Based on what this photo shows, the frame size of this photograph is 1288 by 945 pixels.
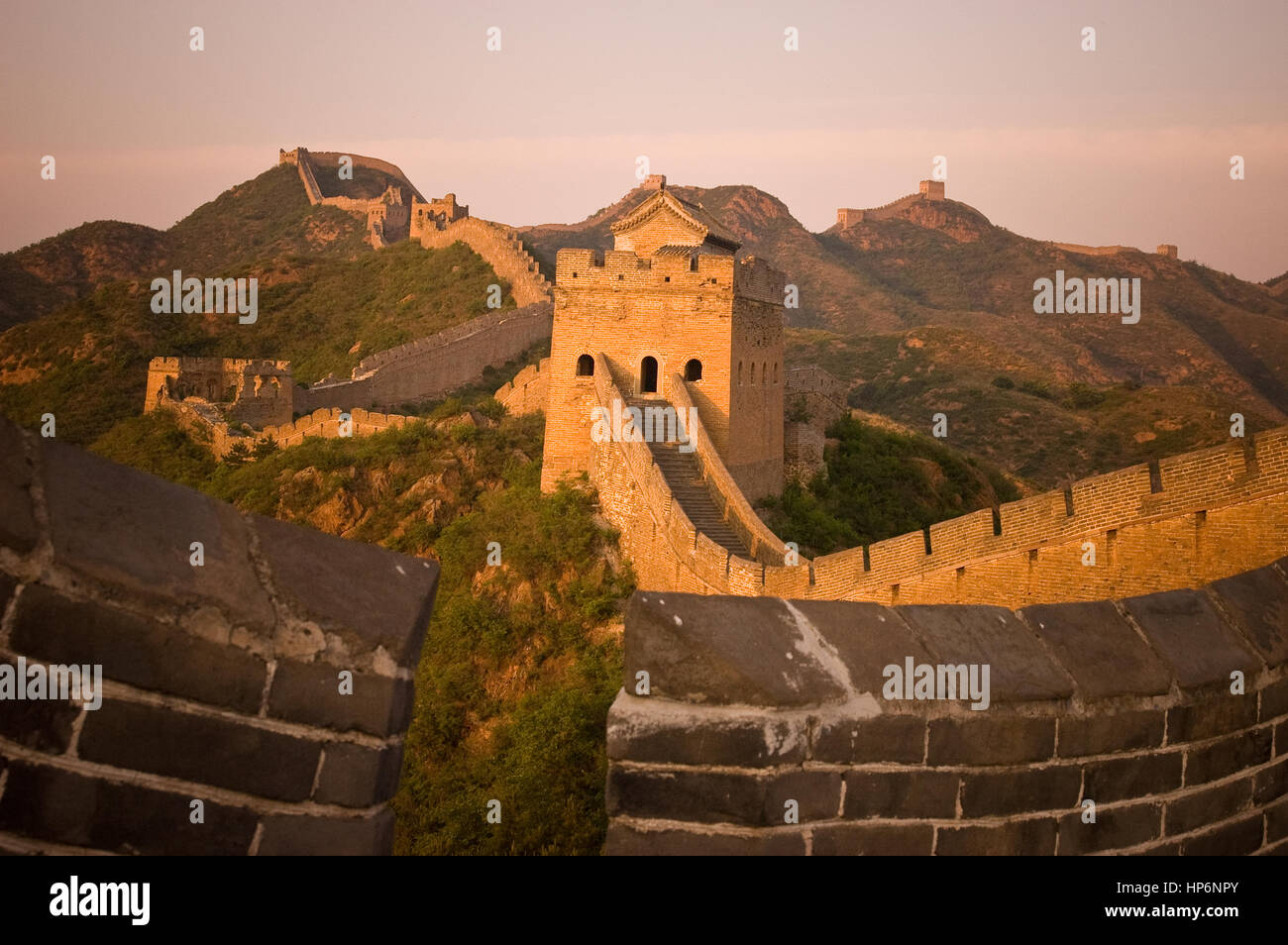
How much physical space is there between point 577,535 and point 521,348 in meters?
20.7

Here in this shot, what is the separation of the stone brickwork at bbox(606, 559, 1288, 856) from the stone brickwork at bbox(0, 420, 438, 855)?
2.40 ft

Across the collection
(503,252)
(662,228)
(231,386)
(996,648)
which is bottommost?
(996,648)

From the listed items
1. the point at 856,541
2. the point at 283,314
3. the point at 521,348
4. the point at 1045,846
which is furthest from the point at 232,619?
the point at 283,314

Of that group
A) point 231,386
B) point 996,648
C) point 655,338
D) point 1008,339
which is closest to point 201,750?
point 996,648

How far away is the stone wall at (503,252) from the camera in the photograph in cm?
4116

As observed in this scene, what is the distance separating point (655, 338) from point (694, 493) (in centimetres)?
306

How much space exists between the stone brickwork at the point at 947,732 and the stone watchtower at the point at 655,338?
1456 cm

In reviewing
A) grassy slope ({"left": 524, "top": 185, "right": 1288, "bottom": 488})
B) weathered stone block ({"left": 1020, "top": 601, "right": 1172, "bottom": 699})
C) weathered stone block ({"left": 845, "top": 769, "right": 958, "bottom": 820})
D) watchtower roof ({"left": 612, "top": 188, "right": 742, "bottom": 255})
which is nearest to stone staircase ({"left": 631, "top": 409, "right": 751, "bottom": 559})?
watchtower roof ({"left": 612, "top": 188, "right": 742, "bottom": 255})

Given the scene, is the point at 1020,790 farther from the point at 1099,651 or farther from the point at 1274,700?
the point at 1274,700

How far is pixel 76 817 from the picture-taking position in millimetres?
2846

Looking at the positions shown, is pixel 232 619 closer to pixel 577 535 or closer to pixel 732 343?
pixel 577 535

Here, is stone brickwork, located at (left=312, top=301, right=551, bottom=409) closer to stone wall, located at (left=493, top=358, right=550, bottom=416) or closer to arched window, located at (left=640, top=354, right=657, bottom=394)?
stone wall, located at (left=493, top=358, right=550, bottom=416)

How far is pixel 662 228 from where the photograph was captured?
20.3m

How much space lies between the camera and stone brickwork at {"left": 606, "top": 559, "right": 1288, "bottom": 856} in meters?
3.37
